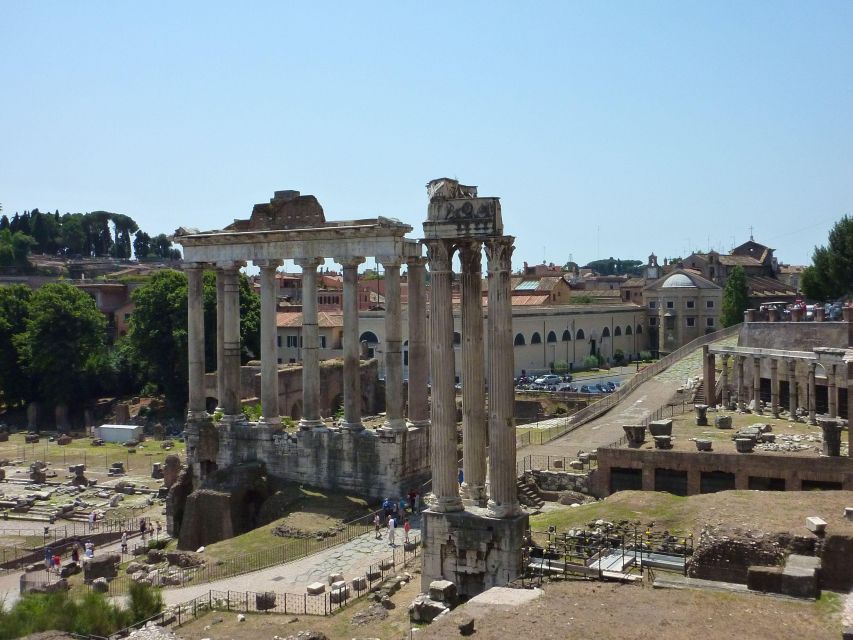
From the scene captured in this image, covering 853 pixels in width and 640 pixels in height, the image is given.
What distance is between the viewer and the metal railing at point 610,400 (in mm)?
42906

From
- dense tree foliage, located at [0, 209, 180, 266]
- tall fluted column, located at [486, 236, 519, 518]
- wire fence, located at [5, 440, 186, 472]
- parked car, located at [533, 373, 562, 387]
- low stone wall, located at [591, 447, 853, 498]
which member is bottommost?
wire fence, located at [5, 440, 186, 472]

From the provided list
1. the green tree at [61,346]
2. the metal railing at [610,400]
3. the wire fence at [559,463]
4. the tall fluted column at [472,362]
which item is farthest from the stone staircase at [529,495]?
the green tree at [61,346]

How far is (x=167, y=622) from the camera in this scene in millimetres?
21094

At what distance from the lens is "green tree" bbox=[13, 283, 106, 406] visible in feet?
209

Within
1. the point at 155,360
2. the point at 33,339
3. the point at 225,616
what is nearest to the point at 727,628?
the point at 225,616

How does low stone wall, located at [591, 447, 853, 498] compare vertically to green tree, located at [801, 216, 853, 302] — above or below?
below

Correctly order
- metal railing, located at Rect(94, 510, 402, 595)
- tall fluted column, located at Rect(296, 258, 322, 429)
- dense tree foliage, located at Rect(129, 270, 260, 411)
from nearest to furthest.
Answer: metal railing, located at Rect(94, 510, 402, 595) < tall fluted column, located at Rect(296, 258, 322, 429) < dense tree foliage, located at Rect(129, 270, 260, 411)

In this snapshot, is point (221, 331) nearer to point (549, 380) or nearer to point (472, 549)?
point (472, 549)

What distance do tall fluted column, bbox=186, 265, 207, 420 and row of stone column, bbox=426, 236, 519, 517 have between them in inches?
655

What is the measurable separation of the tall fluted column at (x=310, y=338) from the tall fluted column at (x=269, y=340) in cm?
120

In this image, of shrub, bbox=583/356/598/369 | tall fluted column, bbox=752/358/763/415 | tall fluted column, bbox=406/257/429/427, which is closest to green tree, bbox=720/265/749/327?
shrub, bbox=583/356/598/369

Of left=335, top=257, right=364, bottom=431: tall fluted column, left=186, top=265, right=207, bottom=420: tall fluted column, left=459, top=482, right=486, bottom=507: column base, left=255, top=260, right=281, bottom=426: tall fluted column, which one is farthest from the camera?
left=186, top=265, right=207, bottom=420: tall fluted column

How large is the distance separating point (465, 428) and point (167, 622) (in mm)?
8178

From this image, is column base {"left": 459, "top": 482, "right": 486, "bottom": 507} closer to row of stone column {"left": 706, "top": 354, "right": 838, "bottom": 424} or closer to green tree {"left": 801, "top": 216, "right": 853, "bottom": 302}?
row of stone column {"left": 706, "top": 354, "right": 838, "bottom": 424}
